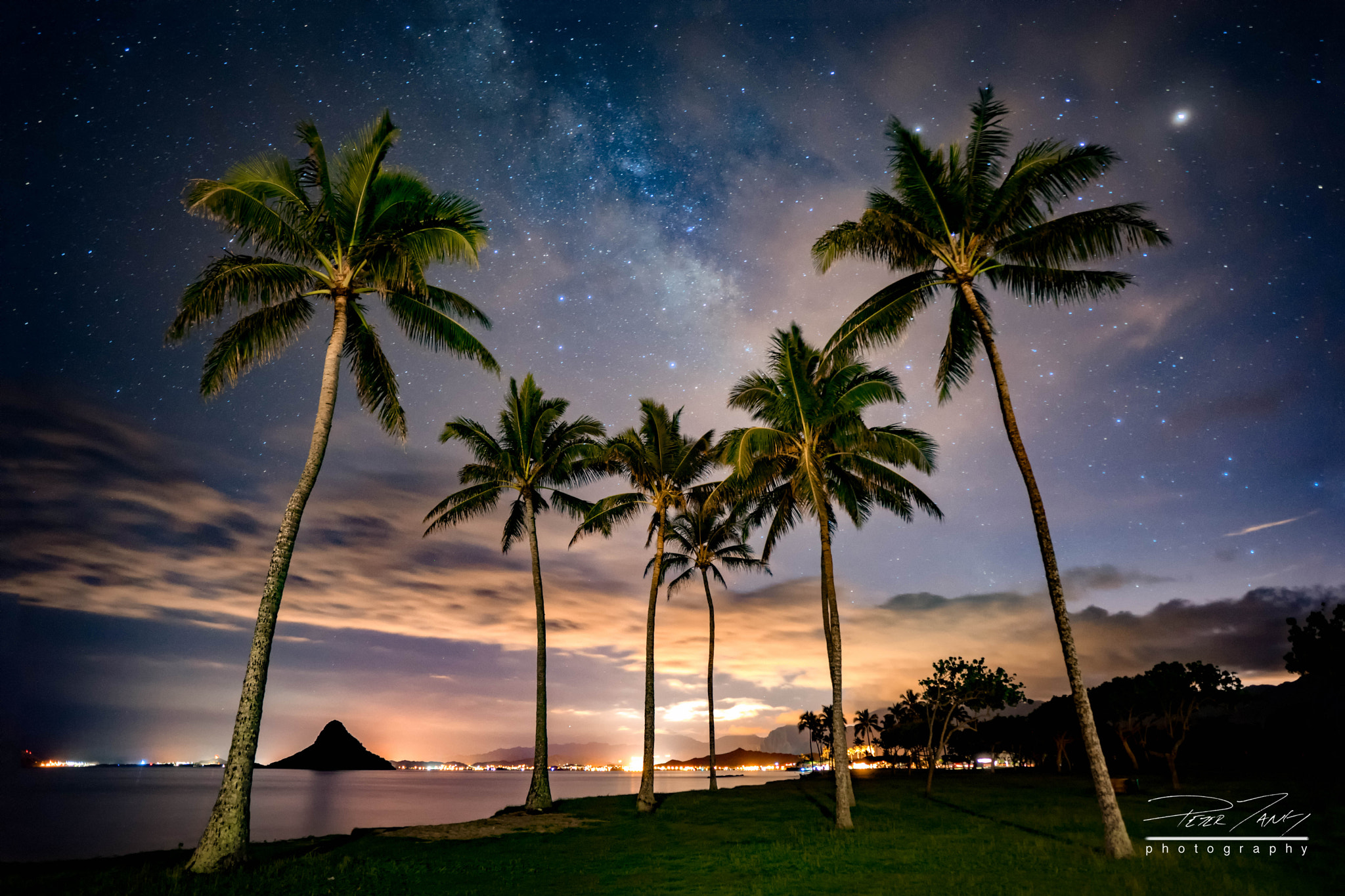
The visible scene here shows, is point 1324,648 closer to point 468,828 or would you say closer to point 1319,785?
point 1319,785

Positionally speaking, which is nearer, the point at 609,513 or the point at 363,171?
the point at 363,171

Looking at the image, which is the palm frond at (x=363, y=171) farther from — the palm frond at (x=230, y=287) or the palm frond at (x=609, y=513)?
the palm frond at (x=609, y=513)

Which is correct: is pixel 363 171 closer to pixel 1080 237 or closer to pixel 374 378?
pixel 374 378

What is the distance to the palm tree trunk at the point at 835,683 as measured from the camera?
18672mm

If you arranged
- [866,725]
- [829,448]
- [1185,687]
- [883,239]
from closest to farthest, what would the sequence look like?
[883,239] → [829,448] → [1185,687] → [866,725]

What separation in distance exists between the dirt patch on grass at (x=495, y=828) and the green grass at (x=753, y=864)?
76 cm

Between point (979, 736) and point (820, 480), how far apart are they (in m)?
87.8

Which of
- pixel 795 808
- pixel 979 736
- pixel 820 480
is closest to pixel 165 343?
pixel 820 480

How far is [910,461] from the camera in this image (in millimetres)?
21906

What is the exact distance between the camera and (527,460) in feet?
86.3

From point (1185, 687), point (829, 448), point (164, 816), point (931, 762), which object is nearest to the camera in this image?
point (829, 448)

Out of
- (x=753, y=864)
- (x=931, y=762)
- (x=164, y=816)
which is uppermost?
(x=753, y=864)

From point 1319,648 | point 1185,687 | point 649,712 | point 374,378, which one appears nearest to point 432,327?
point 374,378

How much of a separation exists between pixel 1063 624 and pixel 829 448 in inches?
416
